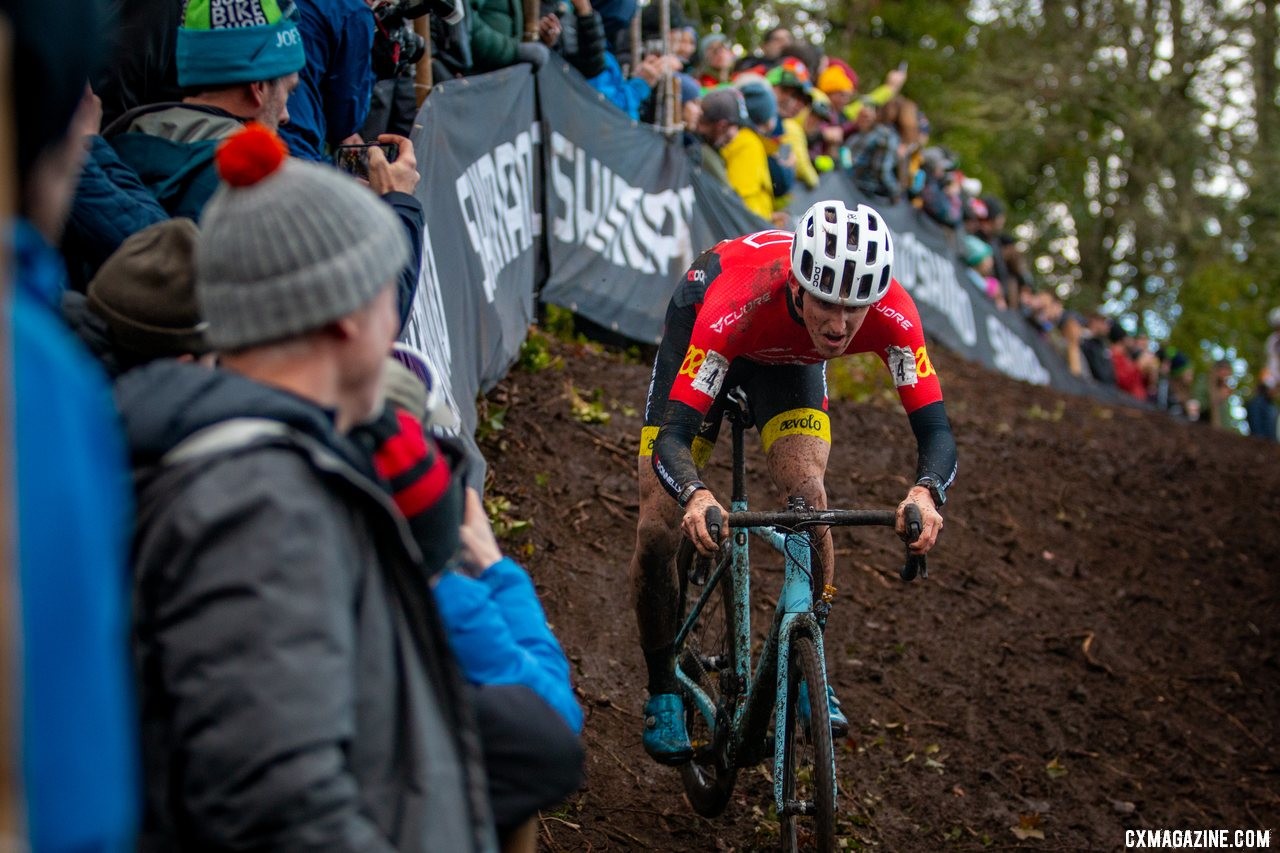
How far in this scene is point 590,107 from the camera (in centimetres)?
961

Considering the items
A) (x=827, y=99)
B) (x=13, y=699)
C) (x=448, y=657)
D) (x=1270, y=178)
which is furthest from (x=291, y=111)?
(x=1270, y=178)

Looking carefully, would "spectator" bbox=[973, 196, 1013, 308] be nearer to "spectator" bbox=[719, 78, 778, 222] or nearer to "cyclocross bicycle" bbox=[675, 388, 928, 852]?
"spectator" bbox=[719, 78, 778, 222]

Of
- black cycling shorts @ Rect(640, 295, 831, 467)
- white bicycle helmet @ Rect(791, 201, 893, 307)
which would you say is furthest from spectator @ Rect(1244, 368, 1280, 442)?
white bicycle helmet @ Rect(791, 201, 893, 307)

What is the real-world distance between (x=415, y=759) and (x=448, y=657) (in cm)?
18

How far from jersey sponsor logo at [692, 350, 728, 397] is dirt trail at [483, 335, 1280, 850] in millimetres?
1818

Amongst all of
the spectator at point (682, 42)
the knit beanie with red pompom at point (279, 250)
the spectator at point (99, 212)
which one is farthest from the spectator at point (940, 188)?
the knit beanie with red pompom at point (279, 250)

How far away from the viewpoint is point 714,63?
45.8 ft

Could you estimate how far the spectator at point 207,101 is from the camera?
13.8ft

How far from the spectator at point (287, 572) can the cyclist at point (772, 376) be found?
2524 mm

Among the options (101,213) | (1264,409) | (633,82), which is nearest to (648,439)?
(101,213)

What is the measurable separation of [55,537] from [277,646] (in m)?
0.50

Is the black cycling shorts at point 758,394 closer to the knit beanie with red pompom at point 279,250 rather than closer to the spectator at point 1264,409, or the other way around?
the knit beanie with red pompom at point 279,250

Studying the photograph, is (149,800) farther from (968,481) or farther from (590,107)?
(968,481)

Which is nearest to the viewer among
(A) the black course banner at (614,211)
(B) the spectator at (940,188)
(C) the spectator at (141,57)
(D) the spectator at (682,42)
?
(C) the spectator at (141,57)
